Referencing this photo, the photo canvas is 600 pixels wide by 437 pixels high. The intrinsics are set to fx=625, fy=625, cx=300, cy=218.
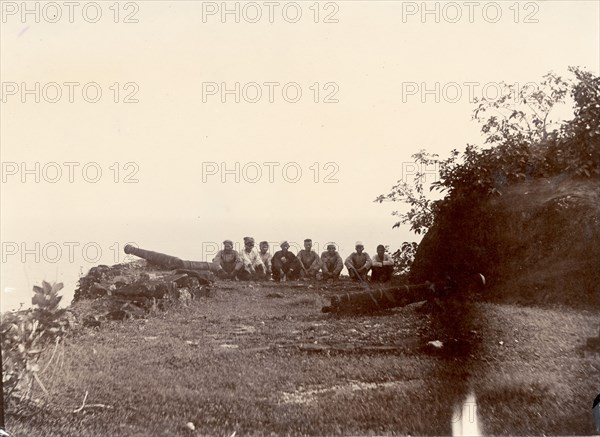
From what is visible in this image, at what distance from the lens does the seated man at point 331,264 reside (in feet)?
15.7

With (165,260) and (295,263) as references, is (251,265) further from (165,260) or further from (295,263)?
(165,260)

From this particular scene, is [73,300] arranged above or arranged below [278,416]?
above

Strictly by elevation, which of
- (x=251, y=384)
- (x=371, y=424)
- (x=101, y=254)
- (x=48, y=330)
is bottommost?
(x=371, y=424)

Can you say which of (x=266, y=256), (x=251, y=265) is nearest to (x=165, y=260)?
(x=251, y=265)

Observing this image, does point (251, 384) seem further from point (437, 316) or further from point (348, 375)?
point (437, 316)

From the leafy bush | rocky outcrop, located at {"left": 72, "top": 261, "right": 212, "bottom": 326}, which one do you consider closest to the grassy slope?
rocky outcrop, located at {"left": 72, "top": 261, "right": 212, "bottom": 326}

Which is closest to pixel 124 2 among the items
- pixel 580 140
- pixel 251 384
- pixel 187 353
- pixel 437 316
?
pixel 187 353

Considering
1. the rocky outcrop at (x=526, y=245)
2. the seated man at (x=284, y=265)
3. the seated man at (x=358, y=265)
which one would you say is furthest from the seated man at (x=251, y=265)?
the rocky outcrop at (x=526, y=245)

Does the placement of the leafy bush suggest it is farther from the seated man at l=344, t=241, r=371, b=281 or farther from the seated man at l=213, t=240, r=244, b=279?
the seated man at l=213, t=240, r=244, b=279

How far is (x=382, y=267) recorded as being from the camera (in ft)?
15.8

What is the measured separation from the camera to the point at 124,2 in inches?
190

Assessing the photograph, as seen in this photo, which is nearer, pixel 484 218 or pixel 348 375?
pixel 348 375

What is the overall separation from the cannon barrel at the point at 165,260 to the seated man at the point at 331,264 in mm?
890

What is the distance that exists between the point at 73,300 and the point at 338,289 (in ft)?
6.70
